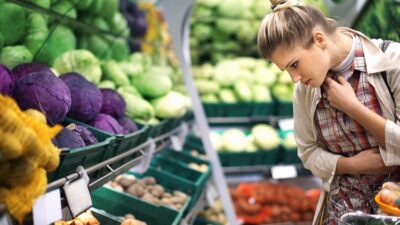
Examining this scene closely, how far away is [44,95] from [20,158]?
0.57 m

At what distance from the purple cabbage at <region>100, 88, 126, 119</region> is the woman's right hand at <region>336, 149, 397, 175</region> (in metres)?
1.08

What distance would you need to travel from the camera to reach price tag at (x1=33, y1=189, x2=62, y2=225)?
3.83 ft

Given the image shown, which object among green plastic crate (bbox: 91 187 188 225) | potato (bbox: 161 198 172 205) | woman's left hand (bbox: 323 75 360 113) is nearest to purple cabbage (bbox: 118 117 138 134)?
green plastic crate (bbox: 91 187 188 225)

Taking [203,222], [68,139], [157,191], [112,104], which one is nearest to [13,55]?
[112,104]

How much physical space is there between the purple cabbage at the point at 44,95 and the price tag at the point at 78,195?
0.23 metres

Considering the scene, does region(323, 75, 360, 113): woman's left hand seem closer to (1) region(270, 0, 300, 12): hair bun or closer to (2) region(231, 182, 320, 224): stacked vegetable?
(1) region(270, 0, 300, 12): hair bun

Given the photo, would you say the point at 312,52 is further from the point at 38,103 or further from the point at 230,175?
the point at 230,175

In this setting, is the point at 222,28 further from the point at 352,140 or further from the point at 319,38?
the point at 319,38

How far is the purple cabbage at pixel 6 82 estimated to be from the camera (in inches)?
61.6

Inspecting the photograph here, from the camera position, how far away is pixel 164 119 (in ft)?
10.6

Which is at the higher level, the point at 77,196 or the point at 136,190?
the point at 77,196

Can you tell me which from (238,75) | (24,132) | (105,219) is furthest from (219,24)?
(24,132)

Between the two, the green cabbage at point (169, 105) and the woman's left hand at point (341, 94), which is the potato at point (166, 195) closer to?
the green cabbage at point (169, 105)

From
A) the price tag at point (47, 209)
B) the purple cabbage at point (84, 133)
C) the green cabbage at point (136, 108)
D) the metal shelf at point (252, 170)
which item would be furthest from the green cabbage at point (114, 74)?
the metal shelf at point (252, 170)
